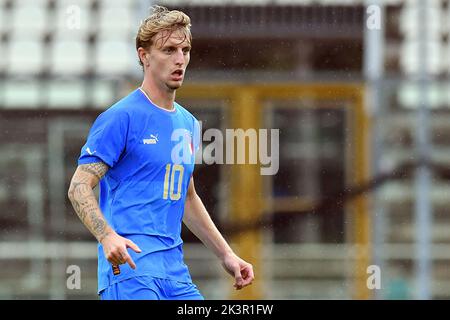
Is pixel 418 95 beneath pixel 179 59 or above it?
above

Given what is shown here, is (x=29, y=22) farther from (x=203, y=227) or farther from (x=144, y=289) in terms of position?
(x=144, y=289)

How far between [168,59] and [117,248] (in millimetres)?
599

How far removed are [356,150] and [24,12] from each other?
7.99 ft

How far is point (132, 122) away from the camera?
326 centimetres

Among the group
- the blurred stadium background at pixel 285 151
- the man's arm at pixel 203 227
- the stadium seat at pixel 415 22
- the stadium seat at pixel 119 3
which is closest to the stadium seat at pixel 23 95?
the blurred stadium background at pixel 285 151

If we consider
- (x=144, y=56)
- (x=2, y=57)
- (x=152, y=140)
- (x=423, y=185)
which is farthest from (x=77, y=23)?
(x=152, y=140)

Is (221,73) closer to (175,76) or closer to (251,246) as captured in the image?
(251,246)

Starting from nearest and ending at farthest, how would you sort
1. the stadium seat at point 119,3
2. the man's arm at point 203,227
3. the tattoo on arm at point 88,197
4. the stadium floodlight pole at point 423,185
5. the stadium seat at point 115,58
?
the tattoo on arm at point 88,197, the man's arm at point 203,227, the stadium floodlight pole at point 423,185, the stadium seat at point 115,58, the stadium seat at point 119,3

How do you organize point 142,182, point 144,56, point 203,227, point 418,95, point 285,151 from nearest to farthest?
point 142,182, point 144,56, point 203,227, point 418,95, point 285,151

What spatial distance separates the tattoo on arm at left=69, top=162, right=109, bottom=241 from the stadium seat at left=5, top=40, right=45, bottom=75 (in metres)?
4.65

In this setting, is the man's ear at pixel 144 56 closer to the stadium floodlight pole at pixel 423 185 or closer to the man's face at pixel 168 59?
the man's face at pixel 168 59

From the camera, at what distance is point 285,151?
7551mm

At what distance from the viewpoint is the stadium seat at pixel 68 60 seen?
25.1ft

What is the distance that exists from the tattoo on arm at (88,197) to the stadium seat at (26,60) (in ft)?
15.3
